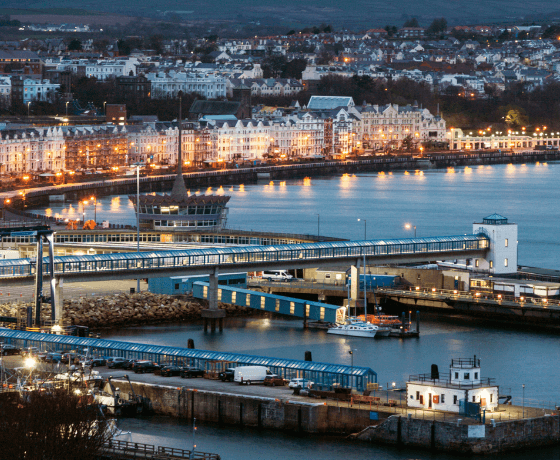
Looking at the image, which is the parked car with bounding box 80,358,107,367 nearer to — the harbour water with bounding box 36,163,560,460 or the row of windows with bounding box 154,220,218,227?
the harbour water with bounding box 36,163,560,460

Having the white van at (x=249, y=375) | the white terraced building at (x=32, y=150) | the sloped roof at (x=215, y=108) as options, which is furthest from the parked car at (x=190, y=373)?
the sloped roof at (x=215, y=108)

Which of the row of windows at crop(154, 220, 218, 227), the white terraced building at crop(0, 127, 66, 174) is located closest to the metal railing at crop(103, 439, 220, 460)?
the row of windows at crop(154, 220, 218, 227)

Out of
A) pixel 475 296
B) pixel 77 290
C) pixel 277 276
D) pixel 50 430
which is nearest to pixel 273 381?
pixel 50 430

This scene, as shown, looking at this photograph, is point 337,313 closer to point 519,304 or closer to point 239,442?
point 519,304

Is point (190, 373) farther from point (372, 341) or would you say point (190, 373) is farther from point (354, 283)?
point (354, 283)

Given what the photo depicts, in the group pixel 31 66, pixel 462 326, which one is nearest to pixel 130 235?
pixel 462 326

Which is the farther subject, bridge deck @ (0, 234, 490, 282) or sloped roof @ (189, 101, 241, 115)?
sloped roof @ (189, 101, 241, 115)
